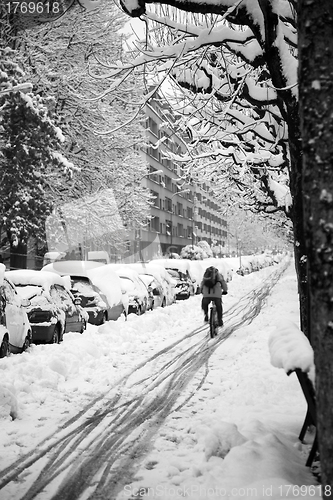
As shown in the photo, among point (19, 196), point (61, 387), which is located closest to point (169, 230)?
point (19, 196)

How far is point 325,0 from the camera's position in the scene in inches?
99.1

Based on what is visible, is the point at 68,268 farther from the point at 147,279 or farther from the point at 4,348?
the point at 4,348

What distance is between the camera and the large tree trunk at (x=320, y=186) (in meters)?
2.40

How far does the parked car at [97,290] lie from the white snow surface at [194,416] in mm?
1829

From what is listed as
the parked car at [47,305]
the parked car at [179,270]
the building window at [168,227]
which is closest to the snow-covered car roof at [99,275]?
the parked car at [47,305]

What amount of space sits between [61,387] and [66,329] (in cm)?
453

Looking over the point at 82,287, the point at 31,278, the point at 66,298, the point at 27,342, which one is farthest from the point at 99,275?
the point at 27,342

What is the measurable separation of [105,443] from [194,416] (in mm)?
1340

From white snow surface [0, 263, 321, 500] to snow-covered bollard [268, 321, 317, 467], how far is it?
55 cm

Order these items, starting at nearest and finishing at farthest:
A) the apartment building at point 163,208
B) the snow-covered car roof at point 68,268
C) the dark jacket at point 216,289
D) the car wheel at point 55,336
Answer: the car wheel at point 55,336 < the dark jacket at point 216,289 < the snow-covered car roof at point 68,268 < the apartment building at point 163,208

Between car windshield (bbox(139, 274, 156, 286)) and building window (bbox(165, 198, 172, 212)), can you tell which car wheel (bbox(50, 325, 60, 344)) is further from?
building window (bbox(165, 198, 172, 212))

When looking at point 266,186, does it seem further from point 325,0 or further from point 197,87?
point 325,0

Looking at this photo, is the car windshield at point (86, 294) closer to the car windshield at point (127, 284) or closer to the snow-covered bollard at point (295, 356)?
the car windshield at point (127, 284)

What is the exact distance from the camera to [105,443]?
5.30m
